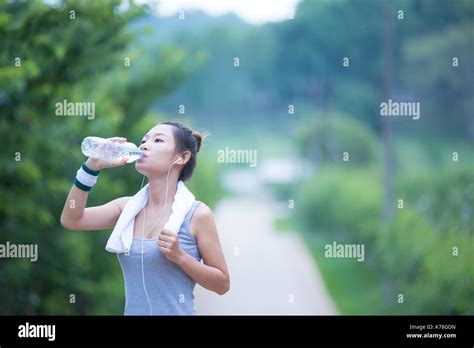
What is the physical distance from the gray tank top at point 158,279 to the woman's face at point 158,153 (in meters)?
0.22

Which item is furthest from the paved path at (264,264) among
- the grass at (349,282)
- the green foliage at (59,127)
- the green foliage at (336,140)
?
the green foliage at (336,140)

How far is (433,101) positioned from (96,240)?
3.27 metres

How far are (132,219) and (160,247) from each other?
221 millimetres

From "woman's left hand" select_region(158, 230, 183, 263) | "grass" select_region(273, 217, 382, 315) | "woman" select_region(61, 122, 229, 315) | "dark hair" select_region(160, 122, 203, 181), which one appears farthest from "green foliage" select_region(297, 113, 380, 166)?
"woman's left hand" select_region(158, 230, 183, 263)

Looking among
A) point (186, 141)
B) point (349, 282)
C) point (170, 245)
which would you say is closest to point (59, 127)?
point (186, 141)

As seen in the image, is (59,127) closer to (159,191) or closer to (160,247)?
(159,191)

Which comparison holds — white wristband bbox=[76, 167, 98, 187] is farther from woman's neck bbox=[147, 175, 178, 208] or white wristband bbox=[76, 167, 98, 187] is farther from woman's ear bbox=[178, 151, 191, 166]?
woman's ear bbox=[178, 151, 191, 166]

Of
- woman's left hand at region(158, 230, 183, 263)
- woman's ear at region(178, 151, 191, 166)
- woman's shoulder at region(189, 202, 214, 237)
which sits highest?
woman's ear at region(178, 151, 191, 166)

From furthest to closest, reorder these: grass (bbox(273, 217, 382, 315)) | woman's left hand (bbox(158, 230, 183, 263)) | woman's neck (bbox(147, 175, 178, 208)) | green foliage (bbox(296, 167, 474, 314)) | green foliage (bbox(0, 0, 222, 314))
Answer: grass (bbox(273, 217, 382, 315)) → green foliage (bbox(296, 167, 474, 314)) → green foliage (bbox(0, 0, 222, 314)) → woman's neck (bbox(147, 175, 178, 208)) → woman's left hand (bbox(158, 230, 183, 263))

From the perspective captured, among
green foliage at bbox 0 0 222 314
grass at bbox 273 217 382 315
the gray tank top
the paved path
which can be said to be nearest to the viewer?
the gray tank top

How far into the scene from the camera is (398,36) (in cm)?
798

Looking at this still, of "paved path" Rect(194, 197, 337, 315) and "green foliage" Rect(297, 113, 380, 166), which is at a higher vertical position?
"green foliage" Rect(297, 113, 380, 166)

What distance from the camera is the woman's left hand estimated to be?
2770mm

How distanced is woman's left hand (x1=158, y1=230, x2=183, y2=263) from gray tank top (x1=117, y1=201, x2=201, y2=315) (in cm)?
7
